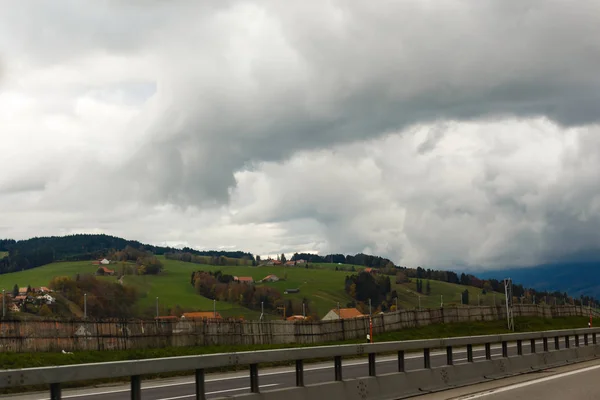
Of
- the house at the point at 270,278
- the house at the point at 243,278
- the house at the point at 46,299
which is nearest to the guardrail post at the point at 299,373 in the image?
the house at the point at 46,299

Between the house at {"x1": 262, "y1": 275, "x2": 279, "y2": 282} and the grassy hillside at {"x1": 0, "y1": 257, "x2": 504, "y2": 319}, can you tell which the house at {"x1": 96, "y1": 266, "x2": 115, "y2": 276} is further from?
the house at {"x1": 262, "y1": 275, "x2": 279, "y2": 282}

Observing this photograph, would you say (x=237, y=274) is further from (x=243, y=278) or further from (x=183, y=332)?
(x=183, y=332)

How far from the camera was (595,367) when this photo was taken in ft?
70.2

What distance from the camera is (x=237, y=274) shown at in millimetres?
170625

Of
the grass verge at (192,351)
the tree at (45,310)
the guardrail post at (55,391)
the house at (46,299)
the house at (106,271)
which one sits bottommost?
the grass verge at (192,351)

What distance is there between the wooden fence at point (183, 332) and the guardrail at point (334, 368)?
16.5 meters

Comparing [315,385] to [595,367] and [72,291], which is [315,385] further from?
[72,291]

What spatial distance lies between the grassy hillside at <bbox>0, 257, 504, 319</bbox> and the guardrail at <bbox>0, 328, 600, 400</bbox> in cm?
8882

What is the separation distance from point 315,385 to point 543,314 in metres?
64.3

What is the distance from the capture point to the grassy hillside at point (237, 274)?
124000 mm

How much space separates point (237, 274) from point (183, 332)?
448ft

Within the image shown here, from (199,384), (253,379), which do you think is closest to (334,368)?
(253,379)

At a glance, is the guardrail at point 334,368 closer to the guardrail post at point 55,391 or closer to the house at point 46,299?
the guardrail post at point 55,391

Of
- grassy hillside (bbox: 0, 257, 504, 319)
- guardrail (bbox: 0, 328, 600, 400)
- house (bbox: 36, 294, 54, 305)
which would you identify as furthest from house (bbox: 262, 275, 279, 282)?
guardrail (bbox: 0, 328, 600, 400)
